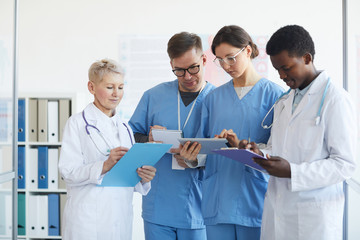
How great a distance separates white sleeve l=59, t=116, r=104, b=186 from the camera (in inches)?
62.9

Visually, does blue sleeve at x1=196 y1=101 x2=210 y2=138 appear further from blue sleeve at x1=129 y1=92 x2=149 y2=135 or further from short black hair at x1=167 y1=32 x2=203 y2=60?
blue sleeve at x1=129 y1=92 x2=149 y2=135

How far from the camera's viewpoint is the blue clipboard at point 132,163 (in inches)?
59.4

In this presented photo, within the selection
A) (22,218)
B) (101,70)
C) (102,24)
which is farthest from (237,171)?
(102,24)

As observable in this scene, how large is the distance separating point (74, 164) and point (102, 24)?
254 centimetres

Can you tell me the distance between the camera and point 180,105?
209 cm

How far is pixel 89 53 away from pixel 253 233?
9.15 feet

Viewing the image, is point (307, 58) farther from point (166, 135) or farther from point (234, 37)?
point (166, 135)

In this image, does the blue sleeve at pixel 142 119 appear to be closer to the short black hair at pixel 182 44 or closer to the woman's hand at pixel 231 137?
the short black hair at pixel 182 44

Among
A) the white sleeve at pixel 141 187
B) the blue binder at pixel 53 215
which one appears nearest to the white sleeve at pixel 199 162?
the white sleeve at pixel 141 187

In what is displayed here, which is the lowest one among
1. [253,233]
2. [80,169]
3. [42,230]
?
[42,230]

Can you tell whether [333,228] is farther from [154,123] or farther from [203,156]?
[154,123]

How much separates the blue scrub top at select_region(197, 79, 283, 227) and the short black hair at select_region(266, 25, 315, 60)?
330 mm

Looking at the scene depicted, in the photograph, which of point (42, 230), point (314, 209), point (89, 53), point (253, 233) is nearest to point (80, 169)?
point (253, 233)

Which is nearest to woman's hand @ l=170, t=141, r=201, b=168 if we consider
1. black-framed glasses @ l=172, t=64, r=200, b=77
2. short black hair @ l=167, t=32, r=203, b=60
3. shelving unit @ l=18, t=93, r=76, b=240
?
black-framed glasses @ l=172, t=64, r=200, b=77
